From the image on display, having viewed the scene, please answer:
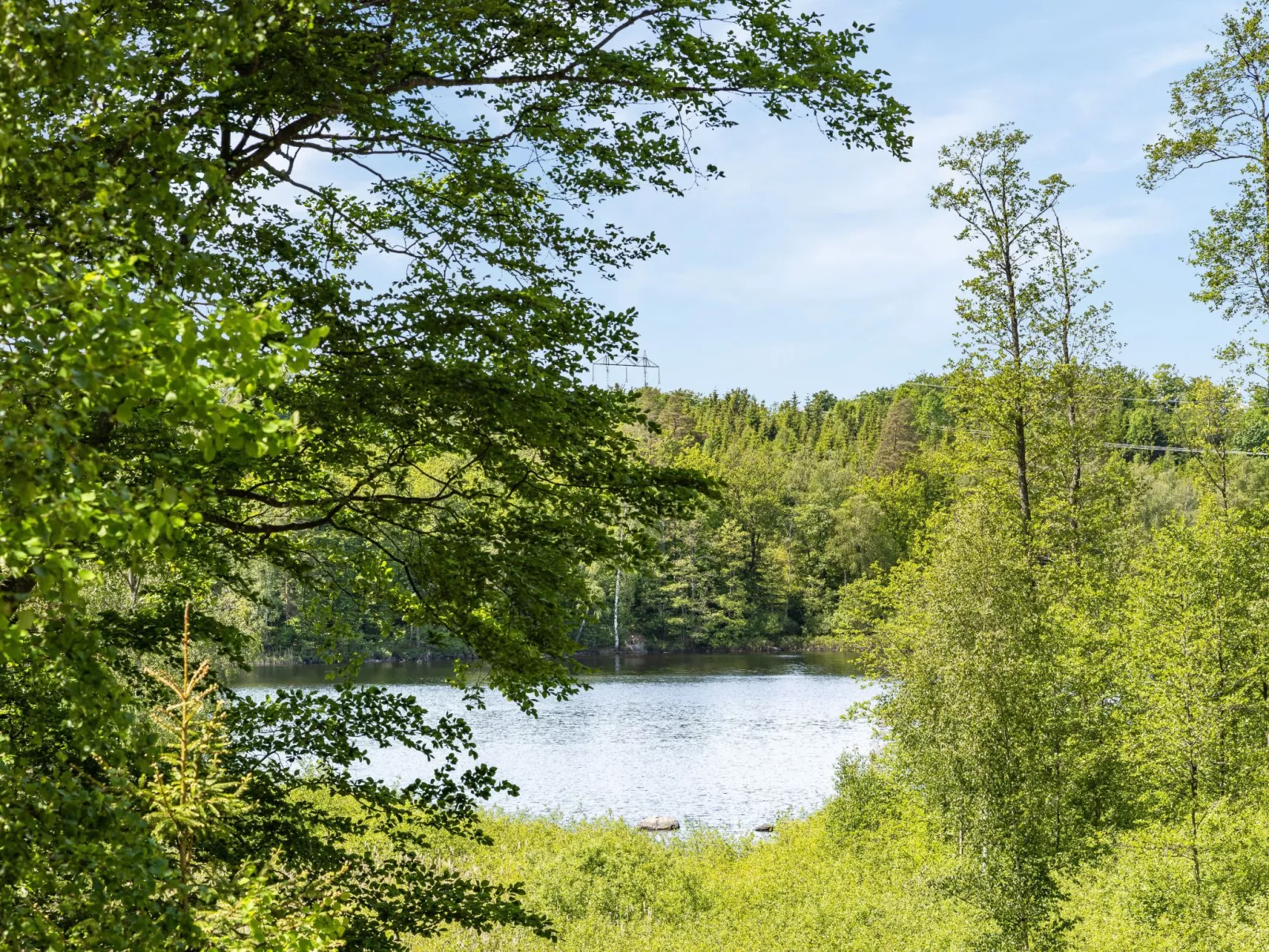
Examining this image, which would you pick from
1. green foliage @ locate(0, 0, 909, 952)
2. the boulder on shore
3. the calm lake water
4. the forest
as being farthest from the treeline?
green foliage @ locate(0, 0, 909, 952)

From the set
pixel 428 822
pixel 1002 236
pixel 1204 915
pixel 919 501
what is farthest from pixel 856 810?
pixel 919 501

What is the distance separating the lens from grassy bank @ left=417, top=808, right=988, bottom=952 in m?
13.9

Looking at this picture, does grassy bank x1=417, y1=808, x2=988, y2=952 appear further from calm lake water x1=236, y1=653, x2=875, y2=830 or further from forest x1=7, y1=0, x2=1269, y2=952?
calm lake water x1=236, y1=653, x2=875, y2=830

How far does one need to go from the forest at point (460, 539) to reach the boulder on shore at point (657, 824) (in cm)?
159

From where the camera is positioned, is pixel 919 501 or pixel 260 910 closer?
pixel 260 910

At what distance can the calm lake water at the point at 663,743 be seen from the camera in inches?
940

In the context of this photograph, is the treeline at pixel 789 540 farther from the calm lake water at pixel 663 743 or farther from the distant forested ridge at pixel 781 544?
the calm lake water at pixel 663 743

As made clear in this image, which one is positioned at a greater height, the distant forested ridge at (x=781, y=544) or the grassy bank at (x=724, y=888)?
the distant forested ridge at (x=781, y=544)

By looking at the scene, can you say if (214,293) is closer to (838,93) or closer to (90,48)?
(90,48)

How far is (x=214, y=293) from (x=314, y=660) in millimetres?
48150

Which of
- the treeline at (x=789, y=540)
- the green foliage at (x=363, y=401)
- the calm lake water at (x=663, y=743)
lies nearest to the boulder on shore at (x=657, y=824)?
the calm lake water at (x=663, y=743)

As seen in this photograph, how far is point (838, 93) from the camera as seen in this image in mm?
6934

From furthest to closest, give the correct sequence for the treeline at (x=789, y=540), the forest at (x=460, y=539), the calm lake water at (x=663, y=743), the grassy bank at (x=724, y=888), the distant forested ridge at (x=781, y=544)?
the treeline at (x=789, y=540) → the distant forested ridge at (x=781, y=544) → the calm lake water at (x=663, y=743) → the grassy bank at (x=724, y=888) → the forest at (x=460, y=539)

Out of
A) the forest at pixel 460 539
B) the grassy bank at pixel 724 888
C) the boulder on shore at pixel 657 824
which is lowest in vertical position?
the boulder on shore at pixel 657 824
